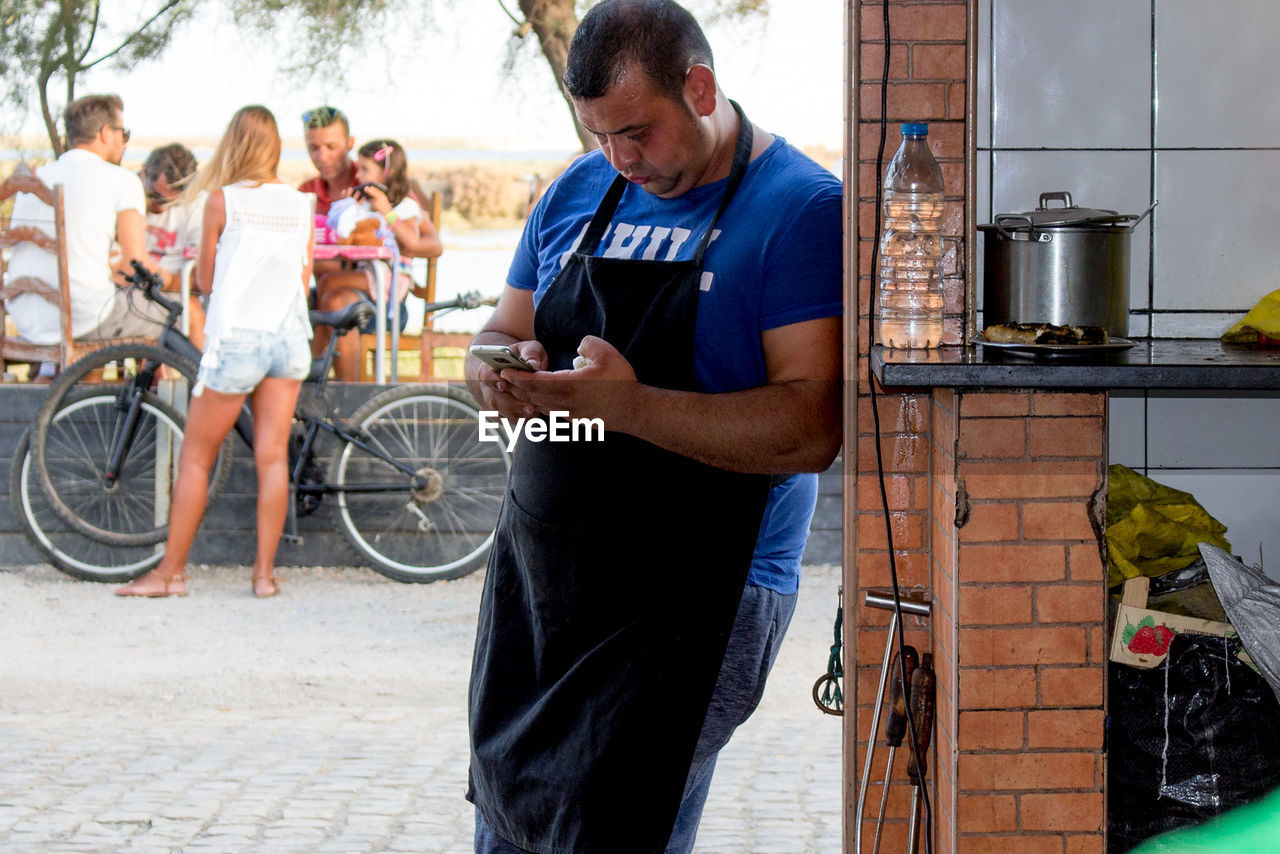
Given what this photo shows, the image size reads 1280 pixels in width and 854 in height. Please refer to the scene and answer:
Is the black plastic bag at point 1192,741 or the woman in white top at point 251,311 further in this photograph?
the woman in white top at point 251,311

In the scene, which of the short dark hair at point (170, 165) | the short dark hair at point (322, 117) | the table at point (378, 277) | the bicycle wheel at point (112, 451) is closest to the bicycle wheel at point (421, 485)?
the table at point (378, 277)

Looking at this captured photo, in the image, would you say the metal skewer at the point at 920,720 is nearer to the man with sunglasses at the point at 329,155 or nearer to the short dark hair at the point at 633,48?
the short dark hair at the point at 633,48

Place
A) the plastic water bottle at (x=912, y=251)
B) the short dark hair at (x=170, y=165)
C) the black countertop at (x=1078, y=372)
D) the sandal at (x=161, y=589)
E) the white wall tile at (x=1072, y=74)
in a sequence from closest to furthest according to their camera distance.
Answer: the black countertop at (x=1078, y=372)
the plastic water bottle at (x=912, y=251)
the white wall tile at (x=1072, y=74)
the sandal at (x=161, y=589)
the short dark hair at (x=170, y=165)

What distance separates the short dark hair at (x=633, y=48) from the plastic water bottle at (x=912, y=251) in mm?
339

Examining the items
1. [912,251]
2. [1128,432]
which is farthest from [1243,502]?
[912,251]

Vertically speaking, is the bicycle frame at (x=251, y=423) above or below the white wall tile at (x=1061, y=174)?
below

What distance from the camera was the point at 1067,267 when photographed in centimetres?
196

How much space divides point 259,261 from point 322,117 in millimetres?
1062

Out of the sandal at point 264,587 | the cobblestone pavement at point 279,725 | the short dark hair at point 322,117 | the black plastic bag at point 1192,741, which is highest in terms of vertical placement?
the short dark hair at point 322,117

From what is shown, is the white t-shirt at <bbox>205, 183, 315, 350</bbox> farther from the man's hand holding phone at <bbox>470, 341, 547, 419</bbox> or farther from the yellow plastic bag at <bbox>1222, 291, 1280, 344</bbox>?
the yellow plastic bag at <bbox>1222, 291, 1280, 344</bbox>

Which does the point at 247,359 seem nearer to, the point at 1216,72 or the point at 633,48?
the point at 633,48

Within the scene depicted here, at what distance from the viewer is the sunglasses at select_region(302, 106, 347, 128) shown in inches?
223

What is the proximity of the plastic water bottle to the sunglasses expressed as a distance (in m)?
4.23

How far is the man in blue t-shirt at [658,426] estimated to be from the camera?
1.76m
